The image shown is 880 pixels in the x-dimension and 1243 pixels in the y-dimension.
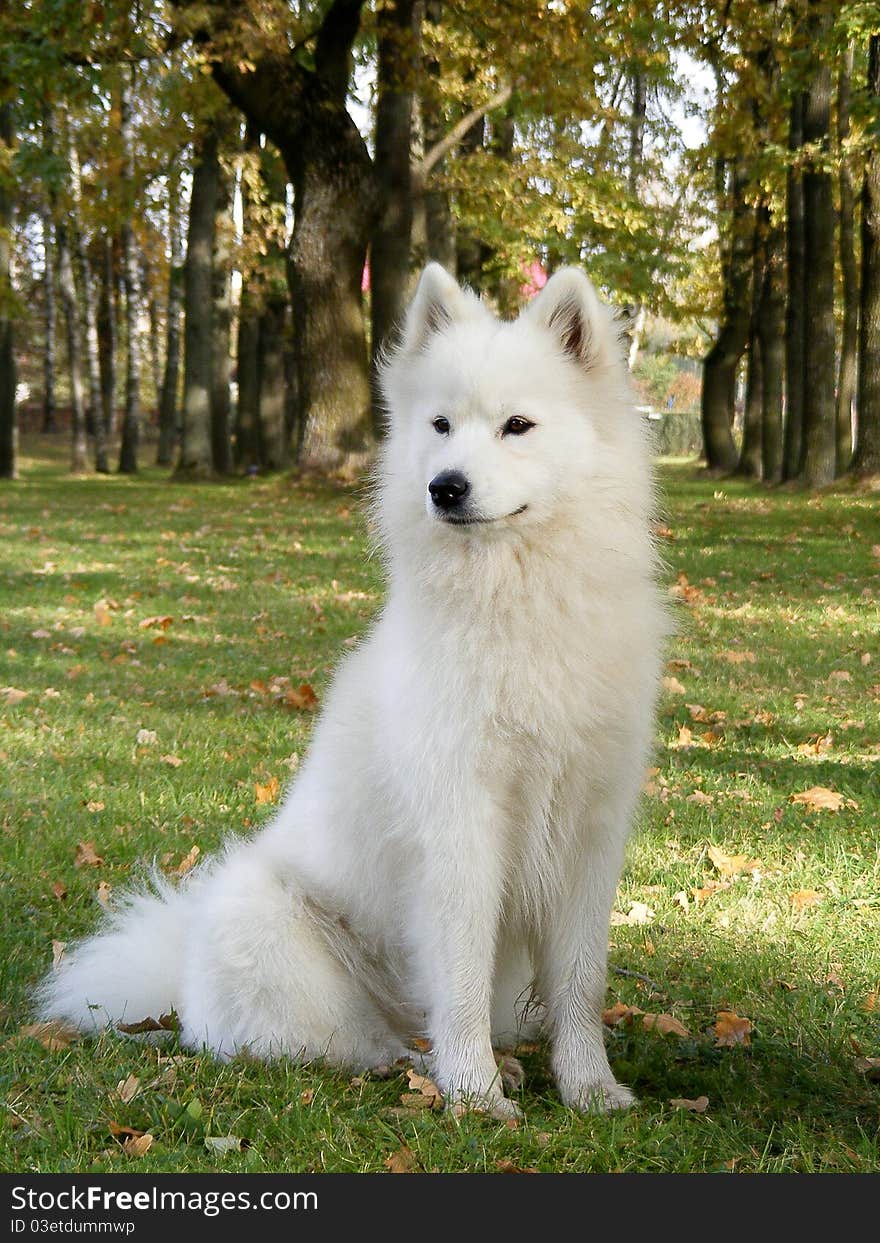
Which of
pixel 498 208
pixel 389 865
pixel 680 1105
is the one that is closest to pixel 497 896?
pixel 389 865

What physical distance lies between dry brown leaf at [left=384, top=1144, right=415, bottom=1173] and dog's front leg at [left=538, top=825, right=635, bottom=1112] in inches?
23.6

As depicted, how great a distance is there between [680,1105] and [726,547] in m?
11.6

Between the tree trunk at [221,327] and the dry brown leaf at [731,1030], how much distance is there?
73.6 ft

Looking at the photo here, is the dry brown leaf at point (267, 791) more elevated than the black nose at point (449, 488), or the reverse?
the black nose at point (449, 488)

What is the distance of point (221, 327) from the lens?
2778cm

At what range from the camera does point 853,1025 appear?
12.3ft

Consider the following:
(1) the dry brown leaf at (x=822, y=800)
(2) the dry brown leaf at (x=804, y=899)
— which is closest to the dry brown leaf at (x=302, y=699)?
(1) the dry brown leaf at (x=822, y=800)

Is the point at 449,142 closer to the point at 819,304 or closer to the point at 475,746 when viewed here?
the point at 819,304

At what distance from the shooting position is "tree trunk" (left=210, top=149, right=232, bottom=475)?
25922 millimetres

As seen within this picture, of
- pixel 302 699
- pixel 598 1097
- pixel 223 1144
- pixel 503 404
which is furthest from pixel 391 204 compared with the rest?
pixel 223 1144

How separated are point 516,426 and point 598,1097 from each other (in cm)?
180

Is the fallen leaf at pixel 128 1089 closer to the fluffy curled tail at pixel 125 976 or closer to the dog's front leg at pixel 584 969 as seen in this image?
the fluffy curled tail at pixel 125 976

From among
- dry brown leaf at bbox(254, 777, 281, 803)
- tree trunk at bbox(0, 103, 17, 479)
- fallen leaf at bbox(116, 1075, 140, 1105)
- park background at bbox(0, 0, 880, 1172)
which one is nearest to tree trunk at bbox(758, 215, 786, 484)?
park background at bbox(0, 0, 880, 1172)

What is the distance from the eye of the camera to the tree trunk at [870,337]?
1839 cm
